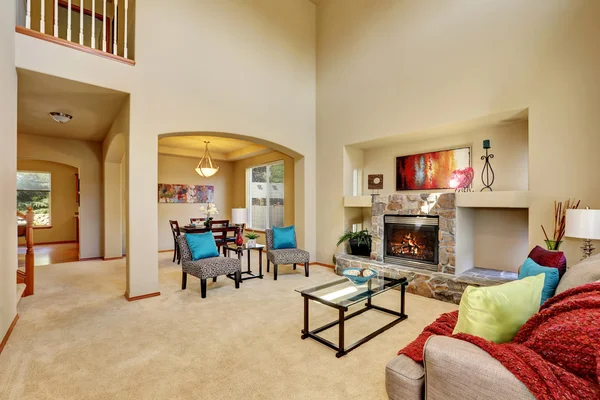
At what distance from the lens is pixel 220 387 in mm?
2043

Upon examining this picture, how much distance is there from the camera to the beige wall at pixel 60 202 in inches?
355

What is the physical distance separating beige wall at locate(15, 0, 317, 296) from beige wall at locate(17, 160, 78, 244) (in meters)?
7.41

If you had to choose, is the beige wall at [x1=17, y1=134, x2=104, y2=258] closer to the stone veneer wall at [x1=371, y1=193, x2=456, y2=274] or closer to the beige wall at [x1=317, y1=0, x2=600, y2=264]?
the beige wall at [x1=317, y1=0, x2=600, y2=264]

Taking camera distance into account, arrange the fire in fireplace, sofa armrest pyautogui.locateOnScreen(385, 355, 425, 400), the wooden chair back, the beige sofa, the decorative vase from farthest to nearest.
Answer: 1. the wooden chair back
2. the fire in fireplace
3. the decorative vase
4. sofa armrest pyautogui.locateOnScreen(385, 355, 425, 400)
5. the beige sofa

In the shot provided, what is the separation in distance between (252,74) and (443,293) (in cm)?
458

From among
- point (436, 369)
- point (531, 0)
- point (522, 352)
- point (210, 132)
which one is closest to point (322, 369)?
point (436, 369)

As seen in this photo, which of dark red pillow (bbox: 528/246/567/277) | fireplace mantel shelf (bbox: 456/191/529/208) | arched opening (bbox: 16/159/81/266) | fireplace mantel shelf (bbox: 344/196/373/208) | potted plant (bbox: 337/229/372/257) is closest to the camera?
dark red pillow (bbox: 528/246/567/277)

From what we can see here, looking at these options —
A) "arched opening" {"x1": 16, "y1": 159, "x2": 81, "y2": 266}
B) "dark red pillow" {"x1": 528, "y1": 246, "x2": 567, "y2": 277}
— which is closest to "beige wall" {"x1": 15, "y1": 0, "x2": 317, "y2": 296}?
"dark red pillow" {"x1": 528, "y1": 246, "x2": 567, "y2": 277}

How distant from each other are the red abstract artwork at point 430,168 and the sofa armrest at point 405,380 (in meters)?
3.79

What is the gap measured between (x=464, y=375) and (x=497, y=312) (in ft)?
1.31

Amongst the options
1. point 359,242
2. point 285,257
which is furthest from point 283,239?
point 359,242

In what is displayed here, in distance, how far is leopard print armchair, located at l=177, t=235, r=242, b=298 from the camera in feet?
12.9

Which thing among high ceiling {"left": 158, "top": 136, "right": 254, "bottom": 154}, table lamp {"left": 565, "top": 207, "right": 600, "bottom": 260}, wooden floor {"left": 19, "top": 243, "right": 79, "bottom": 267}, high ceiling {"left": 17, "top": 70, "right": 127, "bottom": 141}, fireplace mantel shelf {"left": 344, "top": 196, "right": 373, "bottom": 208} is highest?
high ceiling {"left": 158, "top": 136, "right": 254, "bottom": 154}

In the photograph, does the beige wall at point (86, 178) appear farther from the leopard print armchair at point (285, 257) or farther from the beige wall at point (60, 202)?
the leopard print armchair at point (285, 257)
